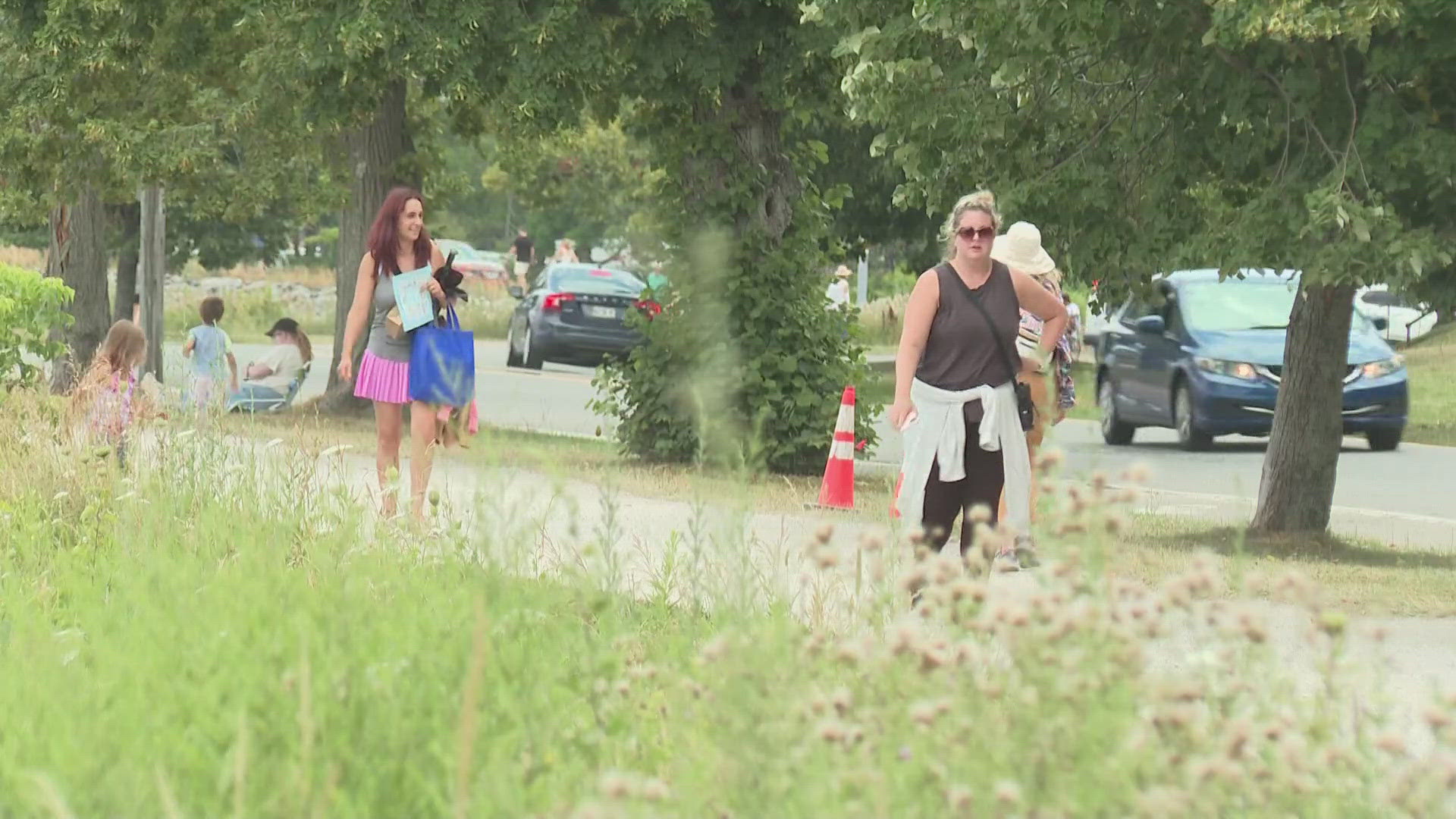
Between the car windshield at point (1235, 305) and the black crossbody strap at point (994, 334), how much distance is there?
44.2ft

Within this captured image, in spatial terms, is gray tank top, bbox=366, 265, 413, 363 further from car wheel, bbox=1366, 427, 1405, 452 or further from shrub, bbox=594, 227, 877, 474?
car wheel, bbox=1366, 427, 1405, 452

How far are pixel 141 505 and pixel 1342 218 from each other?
5.47 m

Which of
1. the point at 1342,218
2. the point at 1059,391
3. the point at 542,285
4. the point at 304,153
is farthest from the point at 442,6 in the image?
the point at 542,285

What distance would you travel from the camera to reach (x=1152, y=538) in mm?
13086

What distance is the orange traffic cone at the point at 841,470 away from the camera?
46.2 ft

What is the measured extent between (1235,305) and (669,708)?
17880mm

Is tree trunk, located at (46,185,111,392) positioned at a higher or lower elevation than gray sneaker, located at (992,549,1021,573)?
higher

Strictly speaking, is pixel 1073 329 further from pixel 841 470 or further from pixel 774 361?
pixel 774 361

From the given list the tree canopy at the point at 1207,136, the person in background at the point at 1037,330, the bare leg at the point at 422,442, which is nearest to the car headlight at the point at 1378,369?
the tree canopy at the point at 1207,136

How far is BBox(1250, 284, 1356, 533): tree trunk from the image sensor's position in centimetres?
1302

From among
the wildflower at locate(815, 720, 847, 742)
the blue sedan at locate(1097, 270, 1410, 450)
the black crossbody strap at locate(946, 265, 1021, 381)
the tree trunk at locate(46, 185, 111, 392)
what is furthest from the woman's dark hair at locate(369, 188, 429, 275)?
the tree trunk at locate(46, 185, 111, 392)

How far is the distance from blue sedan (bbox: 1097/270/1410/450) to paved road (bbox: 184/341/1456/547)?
32cm

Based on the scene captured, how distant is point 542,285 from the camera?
3441cm

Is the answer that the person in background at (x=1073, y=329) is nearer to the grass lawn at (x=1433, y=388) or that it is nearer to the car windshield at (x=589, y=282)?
the grass lawn at (x=1433, y=388)
